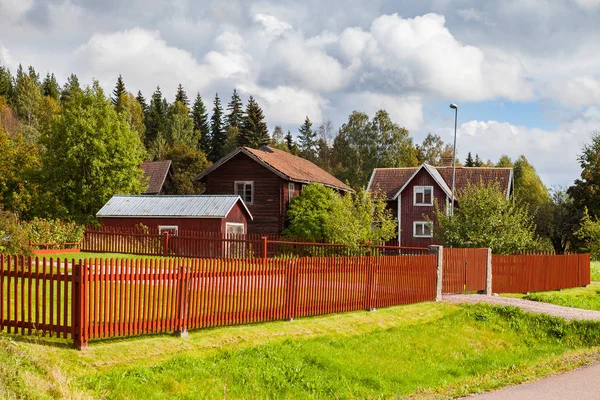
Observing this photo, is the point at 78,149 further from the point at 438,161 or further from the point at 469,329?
the point at 438,161

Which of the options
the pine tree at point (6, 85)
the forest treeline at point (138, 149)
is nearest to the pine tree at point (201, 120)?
the forest treeline at point (138, 149)

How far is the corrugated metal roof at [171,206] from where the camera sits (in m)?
37.4

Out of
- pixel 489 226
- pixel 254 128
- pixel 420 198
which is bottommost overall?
pixel 489 226

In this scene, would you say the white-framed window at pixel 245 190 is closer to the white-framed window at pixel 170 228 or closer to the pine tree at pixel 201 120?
the white-framed window at pixel 170 228

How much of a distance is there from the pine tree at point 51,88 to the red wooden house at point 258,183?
79.7 metres

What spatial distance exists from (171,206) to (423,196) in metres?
21.4

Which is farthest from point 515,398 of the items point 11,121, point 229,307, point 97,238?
point 11,121

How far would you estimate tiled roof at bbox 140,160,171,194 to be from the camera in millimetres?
66688

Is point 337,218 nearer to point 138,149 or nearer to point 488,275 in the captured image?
point 488,275

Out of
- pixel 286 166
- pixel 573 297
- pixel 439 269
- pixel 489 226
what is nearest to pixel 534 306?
pixel 439 269

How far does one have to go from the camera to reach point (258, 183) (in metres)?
46.5

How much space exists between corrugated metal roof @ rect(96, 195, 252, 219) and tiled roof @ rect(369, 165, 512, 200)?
18.6 m

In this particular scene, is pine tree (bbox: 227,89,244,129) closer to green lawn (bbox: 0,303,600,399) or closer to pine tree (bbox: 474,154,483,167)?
pine tree (bbox: 474,154,483,167)

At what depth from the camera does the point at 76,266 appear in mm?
11516
